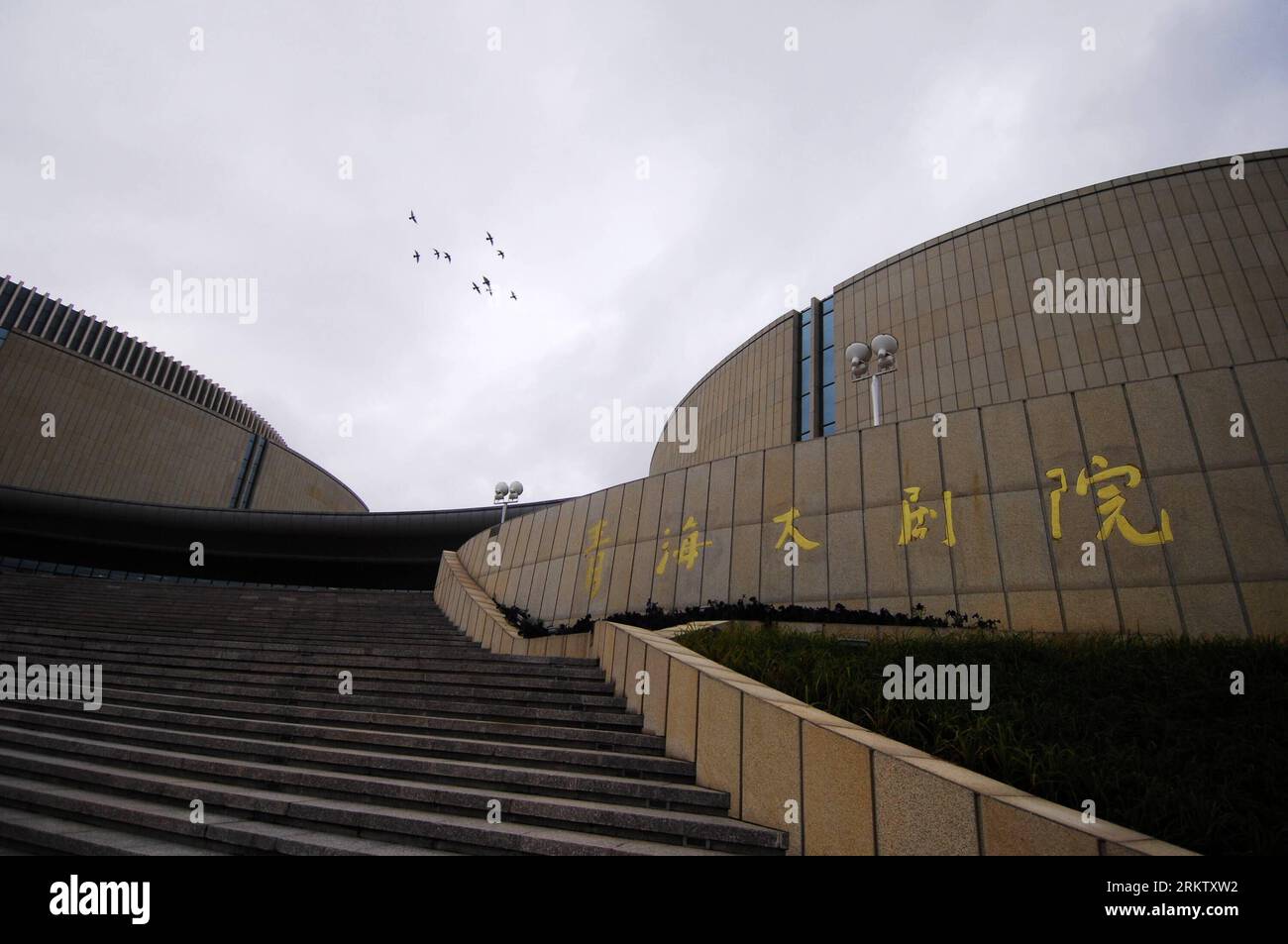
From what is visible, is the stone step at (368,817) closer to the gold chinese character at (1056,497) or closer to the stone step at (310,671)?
the stone step at (310,671)

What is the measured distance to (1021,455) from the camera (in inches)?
384

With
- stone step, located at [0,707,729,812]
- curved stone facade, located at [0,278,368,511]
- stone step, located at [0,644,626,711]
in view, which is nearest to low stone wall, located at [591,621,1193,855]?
stone step, located at [0,707,729,812]

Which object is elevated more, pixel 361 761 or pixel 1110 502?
pixel 1110 502

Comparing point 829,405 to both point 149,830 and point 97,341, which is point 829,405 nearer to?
point 149,830

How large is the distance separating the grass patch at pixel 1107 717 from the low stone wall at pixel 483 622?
2.97 meters

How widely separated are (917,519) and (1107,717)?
552 centimetres

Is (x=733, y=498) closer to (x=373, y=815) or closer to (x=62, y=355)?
(x=373, y=815)

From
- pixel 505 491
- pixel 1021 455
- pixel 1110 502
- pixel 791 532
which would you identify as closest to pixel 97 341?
pixel 505 491

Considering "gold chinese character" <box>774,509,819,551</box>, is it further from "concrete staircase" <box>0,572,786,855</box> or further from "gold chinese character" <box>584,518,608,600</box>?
"concrete staircase" <box>0,572,786,855</box>

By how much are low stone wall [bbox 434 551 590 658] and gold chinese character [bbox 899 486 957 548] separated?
5.20 metres

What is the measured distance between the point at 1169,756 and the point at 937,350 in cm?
1712

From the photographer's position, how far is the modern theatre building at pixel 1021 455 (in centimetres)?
845

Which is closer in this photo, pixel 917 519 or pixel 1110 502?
pixel 1110 502
